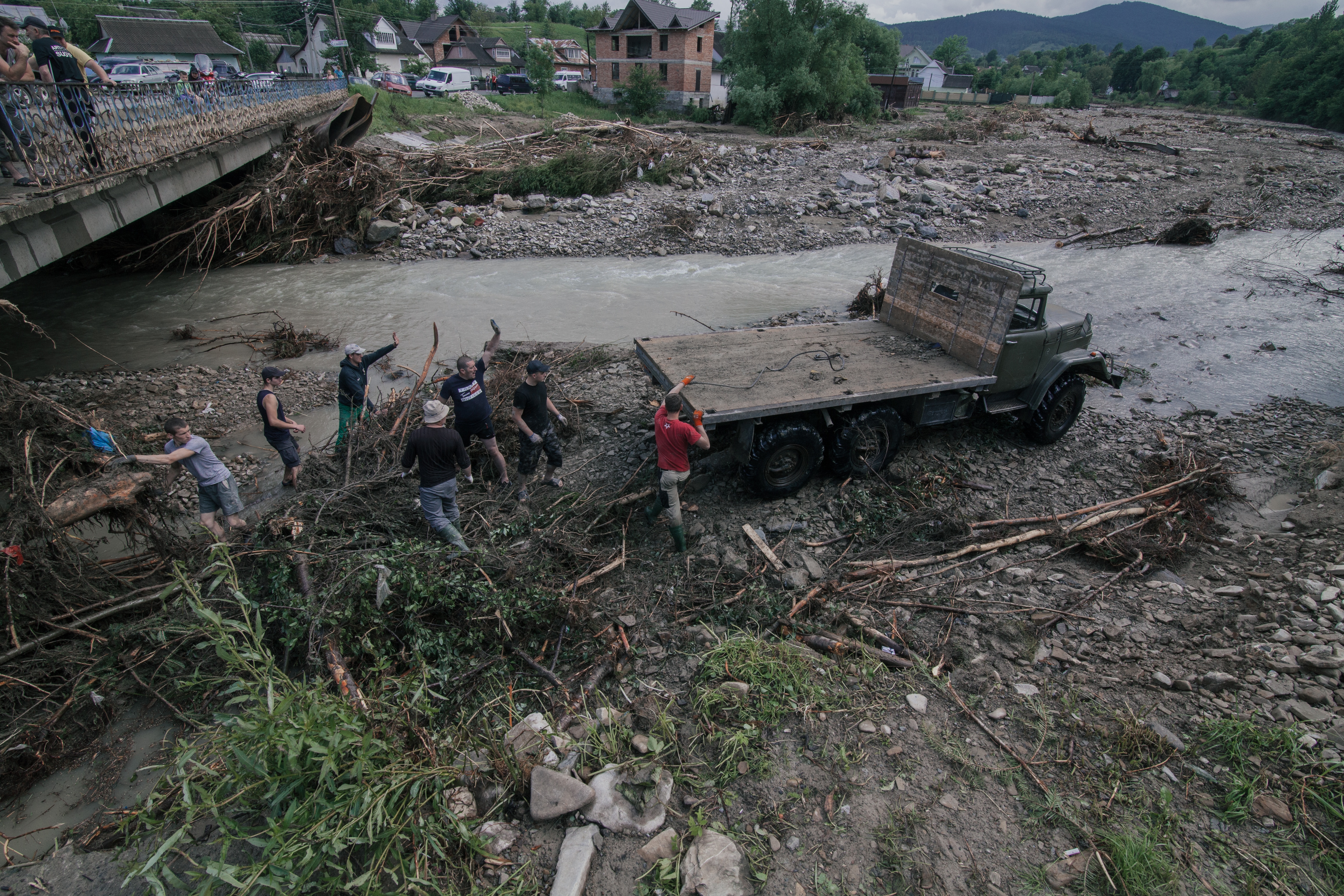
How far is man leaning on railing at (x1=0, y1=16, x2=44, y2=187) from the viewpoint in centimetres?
700

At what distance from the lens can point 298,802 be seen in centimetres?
333

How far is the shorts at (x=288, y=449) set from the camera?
6.89m

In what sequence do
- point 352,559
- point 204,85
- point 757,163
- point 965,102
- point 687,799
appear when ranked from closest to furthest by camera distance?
point 687,799 → point 352,559 → point 204,85 → point 757,163 → point 965,102

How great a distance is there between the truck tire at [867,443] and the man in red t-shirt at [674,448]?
175cm

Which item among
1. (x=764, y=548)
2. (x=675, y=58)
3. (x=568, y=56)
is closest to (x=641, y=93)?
(x=675, y=58)

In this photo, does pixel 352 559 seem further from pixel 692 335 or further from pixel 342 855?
pixel 692 335

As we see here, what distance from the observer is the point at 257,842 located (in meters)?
3.04

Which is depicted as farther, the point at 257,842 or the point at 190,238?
the point at 190,238

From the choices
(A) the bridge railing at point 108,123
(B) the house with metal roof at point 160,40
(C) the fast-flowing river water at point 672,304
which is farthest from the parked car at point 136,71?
(B) the house with metal roof at point 160,40

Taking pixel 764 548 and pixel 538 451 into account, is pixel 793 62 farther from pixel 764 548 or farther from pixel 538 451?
pixel 764 548

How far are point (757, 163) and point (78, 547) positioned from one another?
2427 cm

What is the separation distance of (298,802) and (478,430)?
3.81 meters

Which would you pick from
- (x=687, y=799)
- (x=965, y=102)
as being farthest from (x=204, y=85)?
(x=965, y=102)

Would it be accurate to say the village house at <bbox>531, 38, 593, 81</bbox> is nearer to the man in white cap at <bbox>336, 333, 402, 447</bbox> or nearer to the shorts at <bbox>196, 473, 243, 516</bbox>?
the man in white cap at <bbox>336, 333, 402, 447</bbox>
